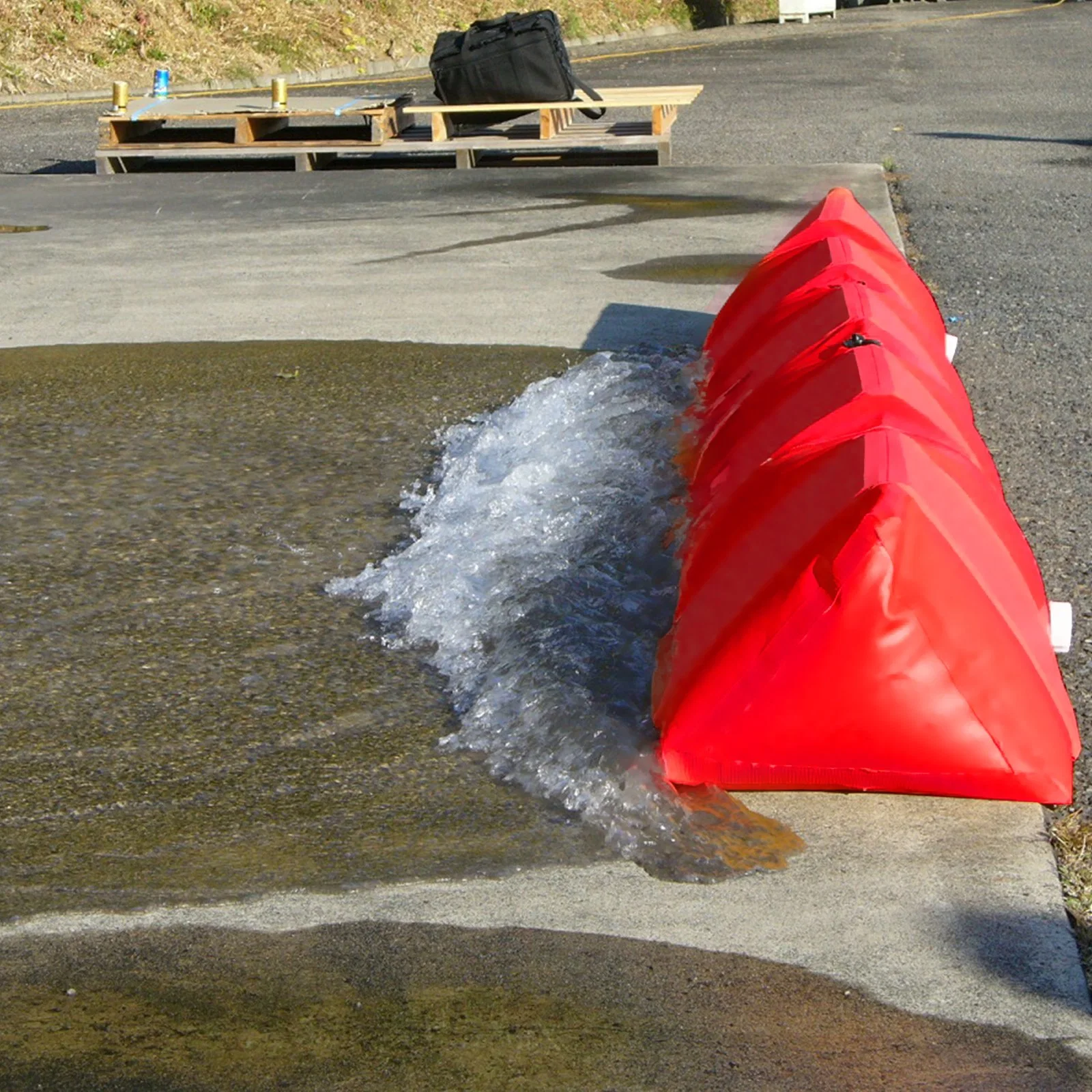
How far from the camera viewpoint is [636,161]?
12.1m

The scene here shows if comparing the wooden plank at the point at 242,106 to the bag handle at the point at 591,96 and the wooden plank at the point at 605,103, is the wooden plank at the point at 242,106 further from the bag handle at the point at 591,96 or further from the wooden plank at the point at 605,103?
the bag handle at the point at 591,96

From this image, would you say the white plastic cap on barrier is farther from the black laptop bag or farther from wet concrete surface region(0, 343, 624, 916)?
the black laptop bag

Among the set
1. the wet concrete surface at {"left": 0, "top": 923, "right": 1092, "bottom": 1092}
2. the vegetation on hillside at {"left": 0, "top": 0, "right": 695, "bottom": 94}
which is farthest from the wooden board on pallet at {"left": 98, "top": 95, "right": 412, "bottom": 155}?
the wet concrete surface at {"left": 0, "top": 923, "right": 1092, "bottom": 1092}

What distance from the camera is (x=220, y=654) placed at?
4348mm

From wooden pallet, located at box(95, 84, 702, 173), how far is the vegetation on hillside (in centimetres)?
695

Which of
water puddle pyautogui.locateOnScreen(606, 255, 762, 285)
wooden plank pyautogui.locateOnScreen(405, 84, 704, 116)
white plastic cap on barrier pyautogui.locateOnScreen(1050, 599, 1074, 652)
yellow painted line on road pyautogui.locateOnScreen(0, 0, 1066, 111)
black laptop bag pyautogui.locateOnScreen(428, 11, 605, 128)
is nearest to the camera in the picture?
white plastic cap on barrier pyautogui.locateOnScreen(1050, 599, 1074, 652)

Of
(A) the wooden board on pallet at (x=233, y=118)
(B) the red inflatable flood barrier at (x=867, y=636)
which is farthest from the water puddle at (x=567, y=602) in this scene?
(A) the wooden board on pallet at (x=233, y=118)

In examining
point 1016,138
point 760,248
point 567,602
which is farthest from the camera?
point 1016,138

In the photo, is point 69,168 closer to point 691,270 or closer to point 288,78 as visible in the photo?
point 691,270

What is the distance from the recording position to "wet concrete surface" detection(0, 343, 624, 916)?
3420 mm

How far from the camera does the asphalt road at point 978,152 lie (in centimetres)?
575

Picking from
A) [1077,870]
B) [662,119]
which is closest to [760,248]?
[662,119]

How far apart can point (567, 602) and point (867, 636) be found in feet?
4.29

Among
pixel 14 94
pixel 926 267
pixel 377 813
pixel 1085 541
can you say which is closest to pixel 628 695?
pixel 377 813
